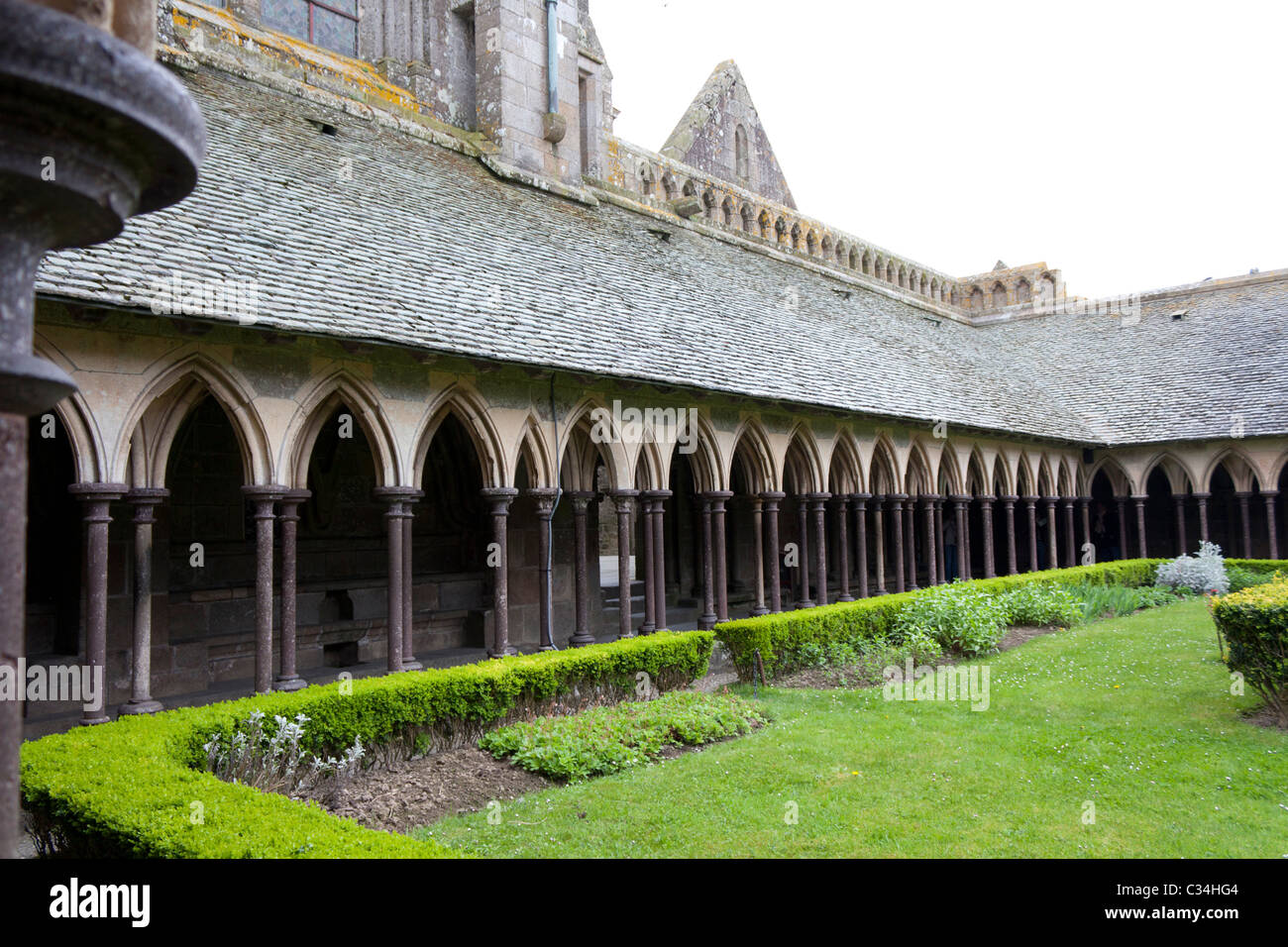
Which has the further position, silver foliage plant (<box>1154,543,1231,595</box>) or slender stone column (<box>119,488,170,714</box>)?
silver foliage plant (<box>1154,543,1231,595</box>)

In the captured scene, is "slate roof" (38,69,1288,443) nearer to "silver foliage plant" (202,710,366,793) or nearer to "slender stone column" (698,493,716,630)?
"slender stone column" (698,493,716,630)

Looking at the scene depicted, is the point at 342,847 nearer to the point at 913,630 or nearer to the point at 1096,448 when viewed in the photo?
the point at 913,630

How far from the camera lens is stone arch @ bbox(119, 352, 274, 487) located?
7.38 metres

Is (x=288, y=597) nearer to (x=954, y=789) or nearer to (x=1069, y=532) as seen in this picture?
(x=954, y=789)

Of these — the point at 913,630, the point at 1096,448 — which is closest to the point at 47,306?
the point at 913,630

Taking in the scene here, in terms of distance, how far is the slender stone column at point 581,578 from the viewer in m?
10.2

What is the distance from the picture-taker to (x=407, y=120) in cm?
1297

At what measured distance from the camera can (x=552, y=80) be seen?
14250 millimetres

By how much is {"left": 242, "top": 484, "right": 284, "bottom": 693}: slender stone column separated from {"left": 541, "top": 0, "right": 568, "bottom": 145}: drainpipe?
339 inches

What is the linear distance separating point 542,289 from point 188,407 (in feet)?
14.9

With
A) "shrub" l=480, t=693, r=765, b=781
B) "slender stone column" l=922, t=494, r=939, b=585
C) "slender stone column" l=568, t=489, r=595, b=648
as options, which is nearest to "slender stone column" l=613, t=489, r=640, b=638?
"slender stone column" l=568, t=489, r=595, b=648

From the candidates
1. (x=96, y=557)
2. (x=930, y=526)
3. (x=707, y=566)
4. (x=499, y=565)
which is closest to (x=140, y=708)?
(x=96, y=557)

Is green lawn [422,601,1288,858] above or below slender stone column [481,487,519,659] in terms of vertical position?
below

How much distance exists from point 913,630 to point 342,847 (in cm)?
907
